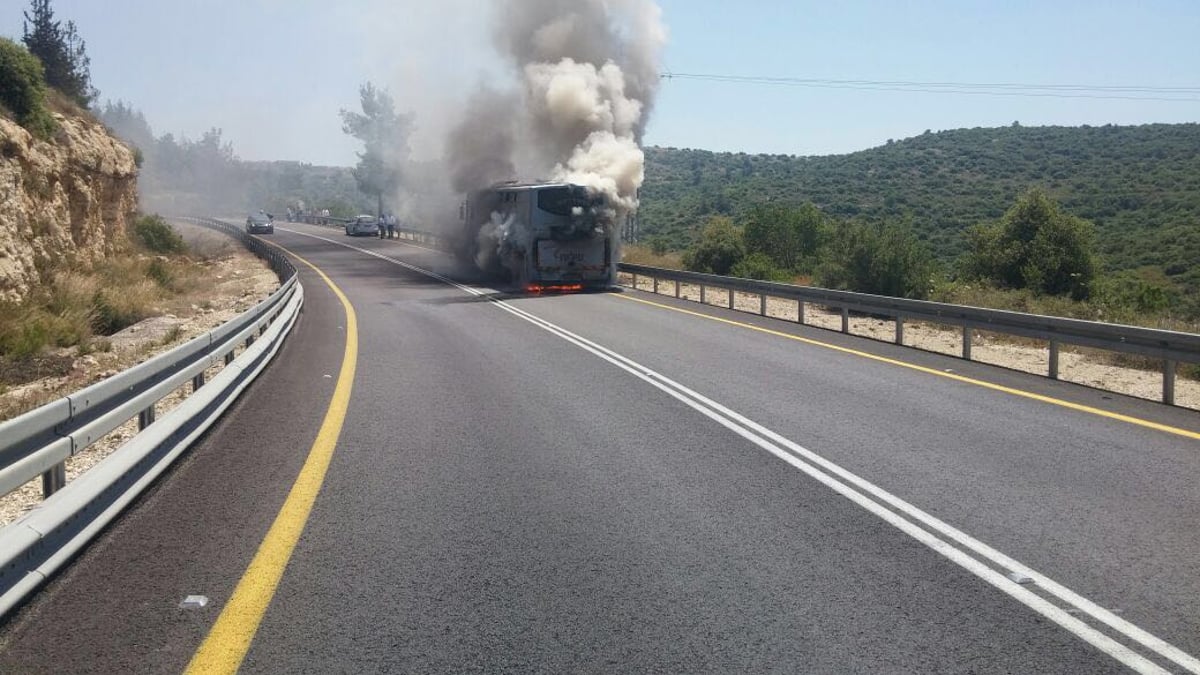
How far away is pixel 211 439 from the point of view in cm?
931

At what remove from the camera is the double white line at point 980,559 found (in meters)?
4.52

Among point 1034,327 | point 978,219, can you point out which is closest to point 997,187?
point 978,219

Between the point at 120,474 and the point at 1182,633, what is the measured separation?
222 inches

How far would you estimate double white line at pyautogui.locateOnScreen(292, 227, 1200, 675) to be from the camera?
14.8 ft

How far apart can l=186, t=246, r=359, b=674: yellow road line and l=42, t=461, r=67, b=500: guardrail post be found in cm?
119

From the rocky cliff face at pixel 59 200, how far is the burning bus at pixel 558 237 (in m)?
11.1

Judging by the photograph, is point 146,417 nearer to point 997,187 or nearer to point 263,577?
point 263,577

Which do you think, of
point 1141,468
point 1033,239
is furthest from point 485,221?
point 1141,468

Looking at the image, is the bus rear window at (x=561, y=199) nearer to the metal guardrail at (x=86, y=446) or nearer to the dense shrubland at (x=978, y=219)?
the dense shrubland at (x=978, y=219)

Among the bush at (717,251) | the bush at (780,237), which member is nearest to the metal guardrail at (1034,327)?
the bush at (717,251)

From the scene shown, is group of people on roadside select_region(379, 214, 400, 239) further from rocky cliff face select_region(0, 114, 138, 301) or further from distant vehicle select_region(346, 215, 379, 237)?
rocky cliff face select_region(0, 114, 138, 301)

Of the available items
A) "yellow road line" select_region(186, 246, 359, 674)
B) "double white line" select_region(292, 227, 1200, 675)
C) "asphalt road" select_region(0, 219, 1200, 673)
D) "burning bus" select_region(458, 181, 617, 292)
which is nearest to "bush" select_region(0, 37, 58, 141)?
"burning bus" select_region(458, 181, 617, 292)

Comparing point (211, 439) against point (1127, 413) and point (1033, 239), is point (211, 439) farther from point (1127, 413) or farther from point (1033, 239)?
point (1033, 239)

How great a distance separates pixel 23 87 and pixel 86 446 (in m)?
21.1
